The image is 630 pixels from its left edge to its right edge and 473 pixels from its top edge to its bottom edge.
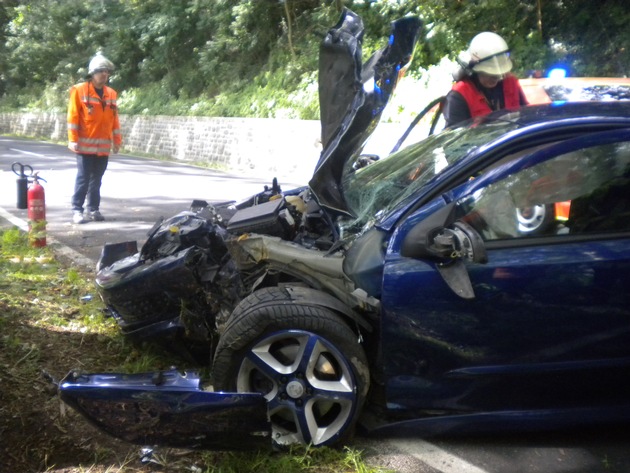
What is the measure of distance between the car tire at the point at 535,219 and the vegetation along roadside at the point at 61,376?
1.24 metres

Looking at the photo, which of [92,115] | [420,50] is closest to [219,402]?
[92,115]

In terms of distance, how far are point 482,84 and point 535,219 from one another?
90.6 inches

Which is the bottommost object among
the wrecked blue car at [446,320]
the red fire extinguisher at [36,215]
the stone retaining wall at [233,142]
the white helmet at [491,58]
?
the stone retaining wall at [233,142]

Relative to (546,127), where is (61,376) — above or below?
below

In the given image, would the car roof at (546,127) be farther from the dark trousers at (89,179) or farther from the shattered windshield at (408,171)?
the dark trousers at (89,179)

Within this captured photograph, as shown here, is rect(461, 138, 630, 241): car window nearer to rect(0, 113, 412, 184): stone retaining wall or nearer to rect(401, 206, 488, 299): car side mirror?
rect(401, 206, 488, 299): car side mirror

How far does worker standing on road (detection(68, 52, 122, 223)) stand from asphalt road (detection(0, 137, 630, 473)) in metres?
0.37

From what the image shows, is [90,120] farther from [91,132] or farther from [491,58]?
[491,58]

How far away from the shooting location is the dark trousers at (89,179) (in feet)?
29.0

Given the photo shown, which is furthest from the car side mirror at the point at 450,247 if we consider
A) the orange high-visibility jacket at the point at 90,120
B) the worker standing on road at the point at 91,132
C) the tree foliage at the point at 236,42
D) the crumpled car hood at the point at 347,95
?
the orange high-visibility jacket at the point at 90,120

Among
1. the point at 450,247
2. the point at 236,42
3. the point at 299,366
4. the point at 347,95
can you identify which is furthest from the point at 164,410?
the point at 236,42

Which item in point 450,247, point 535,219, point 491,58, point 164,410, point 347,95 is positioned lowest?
point 164,410

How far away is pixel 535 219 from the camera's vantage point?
10.5 ft

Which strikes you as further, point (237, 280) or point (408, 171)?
point (408, 171)
